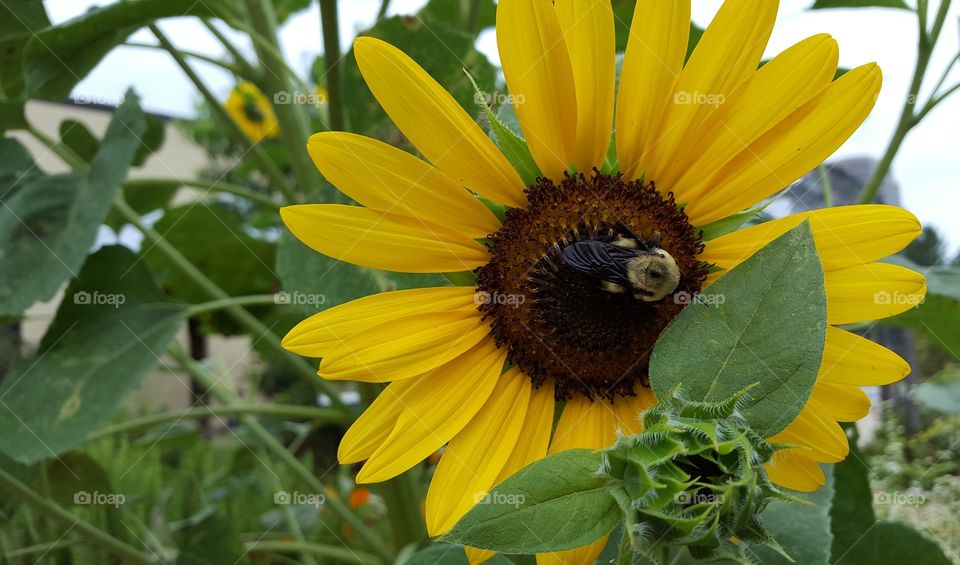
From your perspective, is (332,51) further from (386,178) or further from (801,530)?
(801,530)

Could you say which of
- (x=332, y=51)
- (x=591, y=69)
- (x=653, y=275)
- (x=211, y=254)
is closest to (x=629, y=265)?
(x=653, y=275)

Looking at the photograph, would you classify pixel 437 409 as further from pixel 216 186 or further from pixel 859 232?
pixel 216 186

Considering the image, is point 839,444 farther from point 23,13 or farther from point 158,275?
point 158,275

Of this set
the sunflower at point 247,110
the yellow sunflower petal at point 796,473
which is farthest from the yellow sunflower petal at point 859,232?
the sunflower at point 247,110

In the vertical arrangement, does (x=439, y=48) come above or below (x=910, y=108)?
above

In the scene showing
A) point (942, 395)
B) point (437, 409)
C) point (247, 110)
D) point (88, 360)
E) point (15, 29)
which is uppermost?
point (247, 110)

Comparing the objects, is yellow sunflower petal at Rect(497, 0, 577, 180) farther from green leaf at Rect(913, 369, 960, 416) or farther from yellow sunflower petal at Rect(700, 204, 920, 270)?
green leaf at Rect(913, 369, 960, 416)

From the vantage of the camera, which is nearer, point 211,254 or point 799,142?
point 799,142

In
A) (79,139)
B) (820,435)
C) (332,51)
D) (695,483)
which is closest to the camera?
(695,483)

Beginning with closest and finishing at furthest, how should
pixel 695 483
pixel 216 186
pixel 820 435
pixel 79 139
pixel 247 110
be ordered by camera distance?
1. pixel 695 483
2. pixel 820 435
3. pixel 216 186
4. pixel 79 139
5. pixel 247 110
